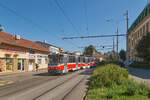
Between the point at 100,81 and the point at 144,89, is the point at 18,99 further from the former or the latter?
the point at 144,89

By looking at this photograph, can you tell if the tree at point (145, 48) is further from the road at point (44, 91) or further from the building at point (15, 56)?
the building at point (15, 56)

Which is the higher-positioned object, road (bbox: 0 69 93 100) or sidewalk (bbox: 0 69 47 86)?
road (bbox: 0 69 93 100)

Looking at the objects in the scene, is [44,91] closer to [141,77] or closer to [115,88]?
[115,88]

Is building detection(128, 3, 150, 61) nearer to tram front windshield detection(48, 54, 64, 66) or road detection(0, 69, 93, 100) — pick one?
tram front windshield detection(48, 54, 64, 66)

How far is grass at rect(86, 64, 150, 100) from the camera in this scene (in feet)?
19.6

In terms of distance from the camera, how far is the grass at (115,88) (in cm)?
596

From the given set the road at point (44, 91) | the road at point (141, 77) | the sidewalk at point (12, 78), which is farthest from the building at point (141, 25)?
the road at point (44, 91)

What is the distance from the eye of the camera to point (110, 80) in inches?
326

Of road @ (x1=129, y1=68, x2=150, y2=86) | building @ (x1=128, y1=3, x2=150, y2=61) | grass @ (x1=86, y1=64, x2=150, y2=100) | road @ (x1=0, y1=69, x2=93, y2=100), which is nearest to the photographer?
grass @ (x1=86, y1=64, x2=150, y2=100)

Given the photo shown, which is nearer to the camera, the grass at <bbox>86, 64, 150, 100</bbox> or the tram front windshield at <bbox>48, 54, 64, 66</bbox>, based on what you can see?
the grass at <bbox>86, 64, 150, 100</bbox>

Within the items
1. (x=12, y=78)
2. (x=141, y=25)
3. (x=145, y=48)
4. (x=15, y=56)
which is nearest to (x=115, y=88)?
(x=12, y=78)

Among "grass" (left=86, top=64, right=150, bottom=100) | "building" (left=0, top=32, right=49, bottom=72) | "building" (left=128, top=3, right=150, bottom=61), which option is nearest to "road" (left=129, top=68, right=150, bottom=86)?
"grass" (left=86, top=64, right=150, bottom=100)

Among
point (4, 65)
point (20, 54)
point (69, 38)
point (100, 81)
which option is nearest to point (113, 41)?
point (69, 38)

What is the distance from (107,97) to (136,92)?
1.52m
